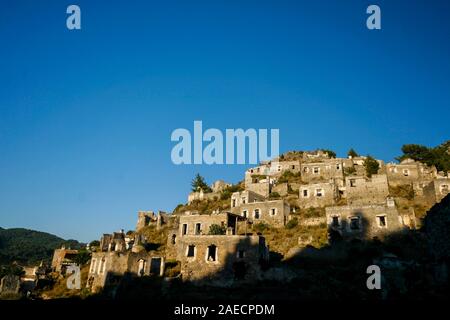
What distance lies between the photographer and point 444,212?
2083 centimetres

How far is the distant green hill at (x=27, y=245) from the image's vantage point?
112037 millimetres

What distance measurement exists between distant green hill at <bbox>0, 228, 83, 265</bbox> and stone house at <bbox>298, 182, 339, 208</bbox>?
241 feet

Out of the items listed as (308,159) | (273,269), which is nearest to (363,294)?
(273,269)

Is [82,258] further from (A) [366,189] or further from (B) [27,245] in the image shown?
(B) [27,245]

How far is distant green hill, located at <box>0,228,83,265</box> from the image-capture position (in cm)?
11204

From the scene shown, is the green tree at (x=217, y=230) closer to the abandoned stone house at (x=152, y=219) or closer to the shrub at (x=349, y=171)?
the abandoned stone house at (x=152, y=219)

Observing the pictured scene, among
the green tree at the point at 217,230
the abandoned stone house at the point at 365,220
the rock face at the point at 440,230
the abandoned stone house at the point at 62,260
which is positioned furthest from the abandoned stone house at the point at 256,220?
the rock face at the point at 440,230

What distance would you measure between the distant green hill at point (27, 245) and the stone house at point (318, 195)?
73319 millimetres

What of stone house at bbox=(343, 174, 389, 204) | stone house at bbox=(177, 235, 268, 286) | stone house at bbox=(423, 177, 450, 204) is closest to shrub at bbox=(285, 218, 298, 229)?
stone house at bbox=(343, 174, 389, 204)

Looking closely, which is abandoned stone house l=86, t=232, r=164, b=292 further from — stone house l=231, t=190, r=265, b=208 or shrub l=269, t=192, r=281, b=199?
shrub l=269, t=192, r=281, b=199

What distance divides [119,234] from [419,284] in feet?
140

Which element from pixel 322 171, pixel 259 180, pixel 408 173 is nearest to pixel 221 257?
pixel 259 180
